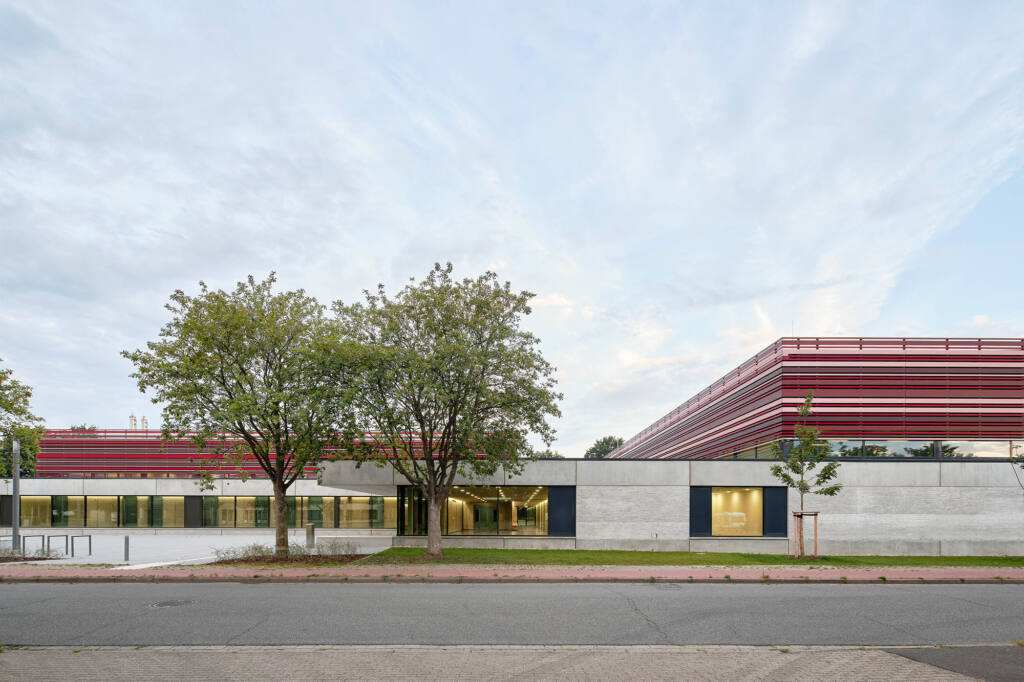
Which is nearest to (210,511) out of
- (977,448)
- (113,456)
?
(113,456)

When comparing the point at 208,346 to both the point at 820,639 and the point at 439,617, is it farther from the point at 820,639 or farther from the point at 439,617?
the point at 820,639

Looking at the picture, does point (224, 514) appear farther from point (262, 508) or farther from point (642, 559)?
point (642, 559)

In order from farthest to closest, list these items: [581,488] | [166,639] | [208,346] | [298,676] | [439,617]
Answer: [581,488] < [208,346] < [439,617] < [166,639] < [298,676]

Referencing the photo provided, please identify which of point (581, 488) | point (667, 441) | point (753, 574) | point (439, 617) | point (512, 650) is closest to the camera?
point (512, 650)

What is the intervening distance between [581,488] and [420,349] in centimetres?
1023

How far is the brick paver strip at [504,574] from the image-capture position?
20938 mm

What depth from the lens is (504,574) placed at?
2162 centimetres

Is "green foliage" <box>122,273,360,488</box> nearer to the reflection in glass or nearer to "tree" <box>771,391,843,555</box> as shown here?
"tree" <box>771,391,843,555</box>

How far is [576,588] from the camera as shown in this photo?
19328 mm

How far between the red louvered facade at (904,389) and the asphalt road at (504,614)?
15.0 metres

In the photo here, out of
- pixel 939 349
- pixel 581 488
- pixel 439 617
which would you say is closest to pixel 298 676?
pixel 439 617

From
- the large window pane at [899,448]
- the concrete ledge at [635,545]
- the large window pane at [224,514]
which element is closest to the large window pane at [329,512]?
the large window pane at [224,514]

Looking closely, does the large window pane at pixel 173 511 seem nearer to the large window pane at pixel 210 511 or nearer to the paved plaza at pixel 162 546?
the paved plaza at pixel 162 546

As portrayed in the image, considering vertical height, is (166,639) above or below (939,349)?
below
